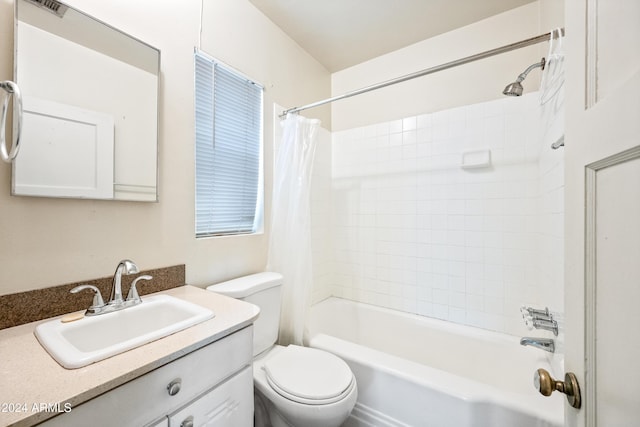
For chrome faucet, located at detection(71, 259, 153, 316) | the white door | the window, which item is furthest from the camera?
the window

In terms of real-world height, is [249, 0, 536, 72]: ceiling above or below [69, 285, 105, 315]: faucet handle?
above

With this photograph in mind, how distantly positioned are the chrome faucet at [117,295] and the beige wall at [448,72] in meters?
2.00

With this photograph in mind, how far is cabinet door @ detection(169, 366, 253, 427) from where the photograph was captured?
2.58ft

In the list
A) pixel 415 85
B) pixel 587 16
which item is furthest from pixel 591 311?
pixel 415 85

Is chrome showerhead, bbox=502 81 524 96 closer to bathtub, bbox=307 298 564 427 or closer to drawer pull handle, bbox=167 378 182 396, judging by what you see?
bathtub, bbox=307 298 564 427

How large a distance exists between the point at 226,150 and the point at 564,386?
5.57 feet

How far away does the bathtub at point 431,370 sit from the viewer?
1086 millimetres

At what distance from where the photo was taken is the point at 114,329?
99 centimetres

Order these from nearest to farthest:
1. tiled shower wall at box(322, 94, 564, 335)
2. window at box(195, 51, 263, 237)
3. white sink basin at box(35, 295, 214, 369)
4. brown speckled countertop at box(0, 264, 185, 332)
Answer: white sink basin at box(35, 295, 214, 369) → brown speckled countertop at box(0, 264, 185, 332) → window at box(195, 51, 263, 237) → tiled shower wall at box(322, 94, 564, 335)

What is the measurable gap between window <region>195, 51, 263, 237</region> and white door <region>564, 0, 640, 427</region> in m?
1.52

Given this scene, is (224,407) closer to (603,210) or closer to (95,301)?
(95,301)

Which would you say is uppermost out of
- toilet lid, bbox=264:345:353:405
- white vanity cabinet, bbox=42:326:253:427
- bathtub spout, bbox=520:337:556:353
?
white vanity cabinet, bbox=42:326:253:427

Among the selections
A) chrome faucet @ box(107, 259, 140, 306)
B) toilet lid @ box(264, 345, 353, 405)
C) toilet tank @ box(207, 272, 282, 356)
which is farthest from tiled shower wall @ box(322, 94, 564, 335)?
chrome faucet @ box(107, 259, 140, 306)

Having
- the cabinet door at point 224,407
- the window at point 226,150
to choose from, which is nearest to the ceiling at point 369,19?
the window at point 226,150
